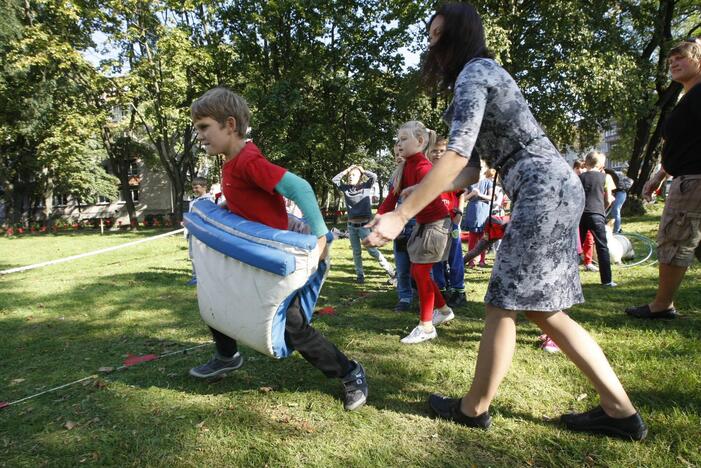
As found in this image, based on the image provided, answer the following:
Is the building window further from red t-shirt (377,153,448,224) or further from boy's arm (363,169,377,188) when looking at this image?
red t-shirt (377,153,448,224)

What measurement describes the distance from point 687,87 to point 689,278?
3499 mm

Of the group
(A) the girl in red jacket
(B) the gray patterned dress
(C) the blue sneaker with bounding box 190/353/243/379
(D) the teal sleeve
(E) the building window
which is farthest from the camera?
(E) the building window

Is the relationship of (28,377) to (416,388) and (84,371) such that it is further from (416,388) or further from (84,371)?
(416,388)

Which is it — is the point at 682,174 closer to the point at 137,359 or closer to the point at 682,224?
the point at 682,224

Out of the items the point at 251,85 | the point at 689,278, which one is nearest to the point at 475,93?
the point at 689,278

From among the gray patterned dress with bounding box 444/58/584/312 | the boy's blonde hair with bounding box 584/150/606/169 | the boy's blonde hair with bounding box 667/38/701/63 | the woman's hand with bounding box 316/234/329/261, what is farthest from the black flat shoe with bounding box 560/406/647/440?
the boy's blonde hair with bounding box 584/150/606/169

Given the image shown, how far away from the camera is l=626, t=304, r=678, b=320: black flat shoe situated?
4234mm

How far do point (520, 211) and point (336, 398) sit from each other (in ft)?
5.49

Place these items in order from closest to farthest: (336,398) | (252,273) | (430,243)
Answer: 1. (252,273)
2. (336,398)
3. (430,243)

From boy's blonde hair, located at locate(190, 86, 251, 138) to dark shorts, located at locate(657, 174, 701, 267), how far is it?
3677 millimetres

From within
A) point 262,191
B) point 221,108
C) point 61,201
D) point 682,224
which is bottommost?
point 682,224

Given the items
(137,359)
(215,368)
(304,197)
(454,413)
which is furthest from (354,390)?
(137,359)

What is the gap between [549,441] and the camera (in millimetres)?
2312

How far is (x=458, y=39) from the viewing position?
2.17 m
